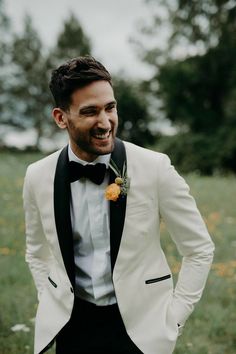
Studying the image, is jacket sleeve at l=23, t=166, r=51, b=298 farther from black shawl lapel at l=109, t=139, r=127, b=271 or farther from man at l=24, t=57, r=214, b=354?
black shawl lapel at l=109, t=139, r=127, b=271

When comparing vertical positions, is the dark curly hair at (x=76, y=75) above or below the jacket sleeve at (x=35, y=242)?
above

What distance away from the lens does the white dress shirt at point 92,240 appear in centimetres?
256

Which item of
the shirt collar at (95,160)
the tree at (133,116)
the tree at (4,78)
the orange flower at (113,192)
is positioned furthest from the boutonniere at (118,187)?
the tree at (4,78)

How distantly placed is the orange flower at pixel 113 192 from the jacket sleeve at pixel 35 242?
1.82 ft

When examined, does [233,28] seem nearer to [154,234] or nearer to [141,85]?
[141,85]

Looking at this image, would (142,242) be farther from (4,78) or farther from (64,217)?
(4,78)

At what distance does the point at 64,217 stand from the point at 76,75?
2.34 ft

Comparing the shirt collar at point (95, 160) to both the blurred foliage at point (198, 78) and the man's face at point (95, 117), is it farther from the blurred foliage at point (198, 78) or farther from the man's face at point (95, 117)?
the blurred foliage at point (198, 78)

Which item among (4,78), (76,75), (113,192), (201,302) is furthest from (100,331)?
(4,78)

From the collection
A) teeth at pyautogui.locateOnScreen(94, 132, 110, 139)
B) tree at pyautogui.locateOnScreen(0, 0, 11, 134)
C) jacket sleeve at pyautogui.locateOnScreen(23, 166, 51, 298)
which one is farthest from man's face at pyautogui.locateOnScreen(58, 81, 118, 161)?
tree at pyautogui.locateOnScreen(0, 0, 11, 134)

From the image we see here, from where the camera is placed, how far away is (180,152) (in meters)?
24.8

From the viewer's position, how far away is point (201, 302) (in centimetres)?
533

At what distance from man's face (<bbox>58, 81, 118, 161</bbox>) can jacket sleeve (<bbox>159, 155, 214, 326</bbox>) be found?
32cm

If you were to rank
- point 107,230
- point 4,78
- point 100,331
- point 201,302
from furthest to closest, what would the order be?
point 4,78, point 201,302, point 100,331, point 107,230
